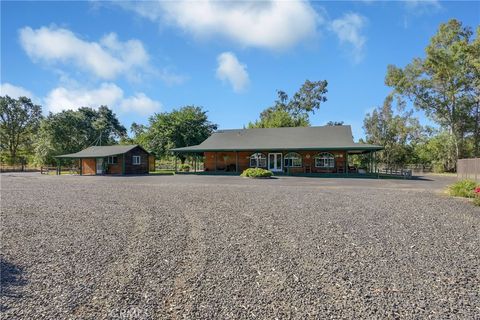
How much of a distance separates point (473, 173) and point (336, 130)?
16.1 m

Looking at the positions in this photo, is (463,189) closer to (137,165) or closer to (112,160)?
(137,165)

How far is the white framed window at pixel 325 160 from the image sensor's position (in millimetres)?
27047

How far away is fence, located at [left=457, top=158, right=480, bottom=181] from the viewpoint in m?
13.6

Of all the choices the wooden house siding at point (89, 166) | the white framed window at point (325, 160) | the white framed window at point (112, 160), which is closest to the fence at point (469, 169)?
the white framed window at point (325, 160)

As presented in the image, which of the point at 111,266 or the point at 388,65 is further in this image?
the point at 388,65

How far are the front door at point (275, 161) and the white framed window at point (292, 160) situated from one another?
19.6 inches

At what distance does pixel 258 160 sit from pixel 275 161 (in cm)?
162

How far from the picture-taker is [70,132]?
4741 cm

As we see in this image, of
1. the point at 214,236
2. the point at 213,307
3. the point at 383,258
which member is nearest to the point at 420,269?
the point at 383,258

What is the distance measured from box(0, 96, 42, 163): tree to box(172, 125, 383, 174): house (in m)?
47.0

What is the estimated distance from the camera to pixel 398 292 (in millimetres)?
3645

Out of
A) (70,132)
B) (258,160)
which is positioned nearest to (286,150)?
(258,160)

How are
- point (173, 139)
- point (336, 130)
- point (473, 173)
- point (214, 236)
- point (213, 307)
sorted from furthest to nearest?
point (173, 139)
point (336, 130)
point (473, 173)
point (214, 236)
point (213, 307)

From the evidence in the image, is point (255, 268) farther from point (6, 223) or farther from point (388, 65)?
point (388, 65)
